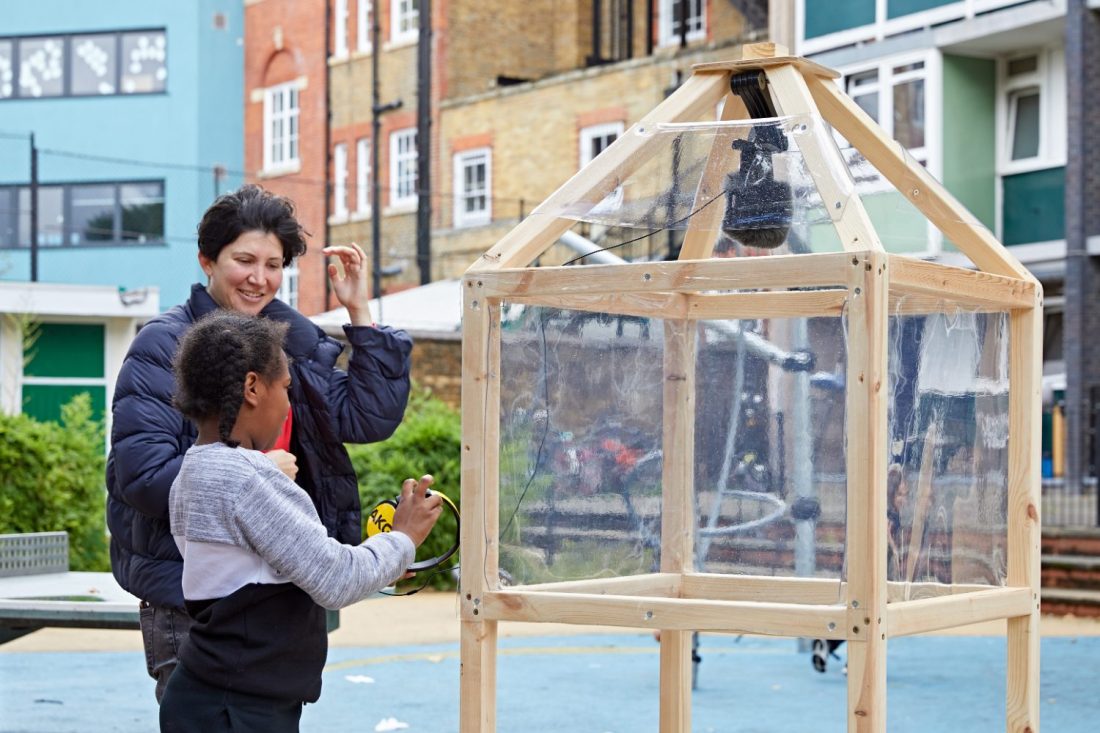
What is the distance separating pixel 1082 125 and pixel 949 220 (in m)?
15.3

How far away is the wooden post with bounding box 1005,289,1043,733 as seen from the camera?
15.9ft

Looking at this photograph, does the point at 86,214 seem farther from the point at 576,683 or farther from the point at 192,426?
the point at 192,426

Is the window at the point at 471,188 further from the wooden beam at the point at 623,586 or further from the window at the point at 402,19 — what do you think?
the wooden beam at the point at 623,586

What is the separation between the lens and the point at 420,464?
1548 cm

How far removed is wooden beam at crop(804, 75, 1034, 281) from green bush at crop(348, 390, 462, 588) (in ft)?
33.8

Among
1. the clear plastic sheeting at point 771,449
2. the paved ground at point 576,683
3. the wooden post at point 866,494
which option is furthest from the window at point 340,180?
the wooden post at point 866,494

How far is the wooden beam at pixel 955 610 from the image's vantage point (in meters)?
4.09

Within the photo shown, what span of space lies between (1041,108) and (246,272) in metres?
17.7

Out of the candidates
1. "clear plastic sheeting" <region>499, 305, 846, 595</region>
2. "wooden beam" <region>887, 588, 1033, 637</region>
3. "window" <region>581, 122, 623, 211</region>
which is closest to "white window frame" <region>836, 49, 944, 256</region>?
"window" <region>581, 122, 623, 211</region>

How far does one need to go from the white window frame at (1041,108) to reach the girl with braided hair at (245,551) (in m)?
17.7

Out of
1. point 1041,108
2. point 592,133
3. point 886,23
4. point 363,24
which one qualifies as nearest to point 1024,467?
point 1041,108

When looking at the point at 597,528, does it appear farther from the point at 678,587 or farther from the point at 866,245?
the point at 866,245

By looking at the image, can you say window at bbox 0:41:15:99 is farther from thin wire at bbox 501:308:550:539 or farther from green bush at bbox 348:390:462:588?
thin wire at bbox 501:308:550:539

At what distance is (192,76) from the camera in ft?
119
